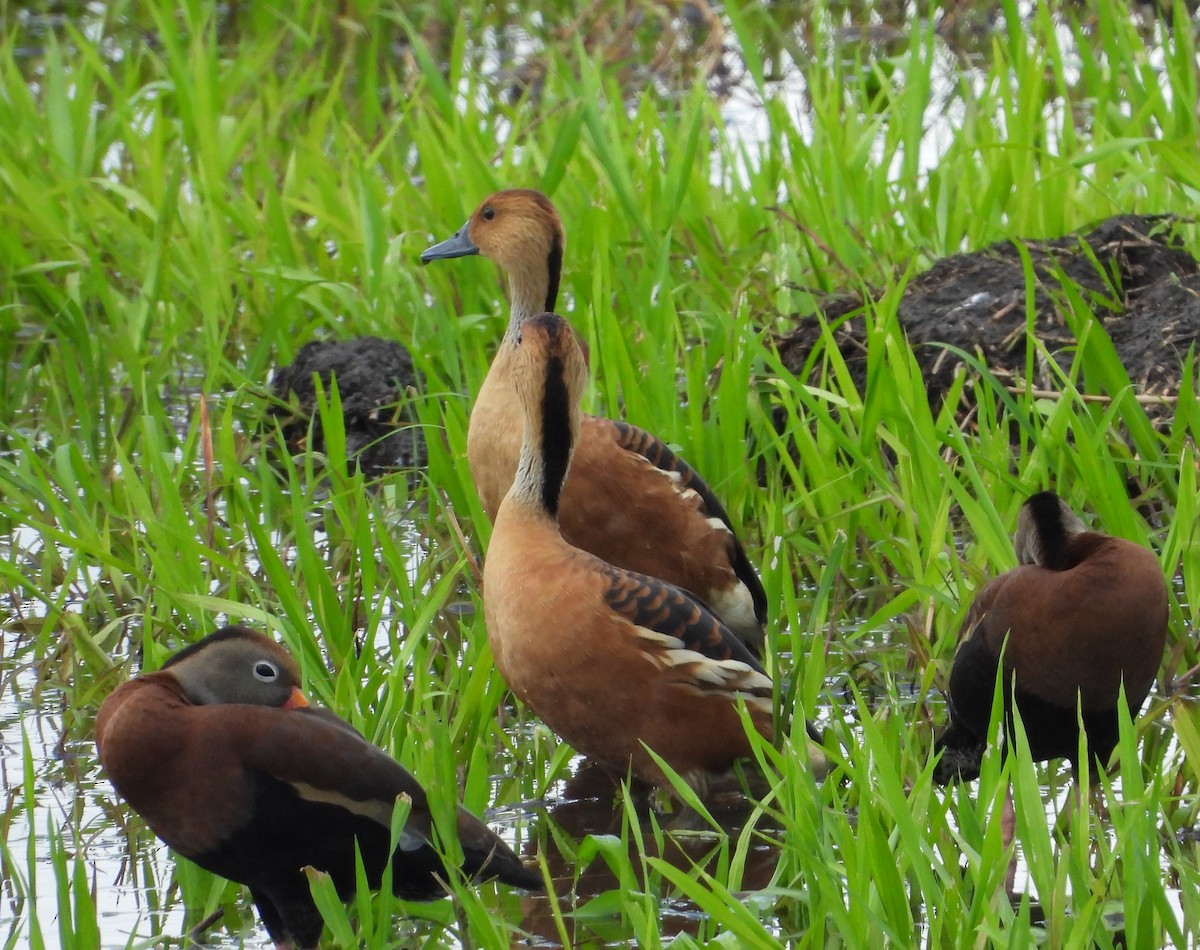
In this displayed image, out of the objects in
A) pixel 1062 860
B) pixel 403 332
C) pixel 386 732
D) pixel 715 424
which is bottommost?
pixel 1062 860

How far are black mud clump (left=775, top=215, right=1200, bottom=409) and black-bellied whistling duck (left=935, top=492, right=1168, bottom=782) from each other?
172 cm

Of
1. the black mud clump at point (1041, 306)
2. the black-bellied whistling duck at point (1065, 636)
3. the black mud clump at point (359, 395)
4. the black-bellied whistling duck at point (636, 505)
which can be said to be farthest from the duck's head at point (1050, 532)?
the black mud clump at point (359, 395)

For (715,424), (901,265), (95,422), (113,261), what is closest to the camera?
(715,424)

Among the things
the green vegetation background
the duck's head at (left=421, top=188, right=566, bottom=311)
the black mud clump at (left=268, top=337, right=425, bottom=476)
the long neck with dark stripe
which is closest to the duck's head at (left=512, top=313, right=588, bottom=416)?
the long neck with dark stripe

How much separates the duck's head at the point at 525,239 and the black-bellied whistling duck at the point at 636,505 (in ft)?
1.93

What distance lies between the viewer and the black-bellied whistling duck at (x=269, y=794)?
3.04 m

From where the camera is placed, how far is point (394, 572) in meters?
4.03

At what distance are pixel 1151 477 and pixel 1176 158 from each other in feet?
3.87

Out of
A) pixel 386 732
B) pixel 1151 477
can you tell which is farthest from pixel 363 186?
pixel 386 732

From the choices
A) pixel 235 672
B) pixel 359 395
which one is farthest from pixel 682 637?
pixel 359 395

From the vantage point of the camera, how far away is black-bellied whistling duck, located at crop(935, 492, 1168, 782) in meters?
3.44

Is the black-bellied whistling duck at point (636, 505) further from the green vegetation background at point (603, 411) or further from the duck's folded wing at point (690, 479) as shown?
the green vegetation background at point (603, 411)

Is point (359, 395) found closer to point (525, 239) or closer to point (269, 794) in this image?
point (525, 239)

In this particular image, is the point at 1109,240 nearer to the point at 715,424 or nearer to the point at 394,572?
the point at 715,424
